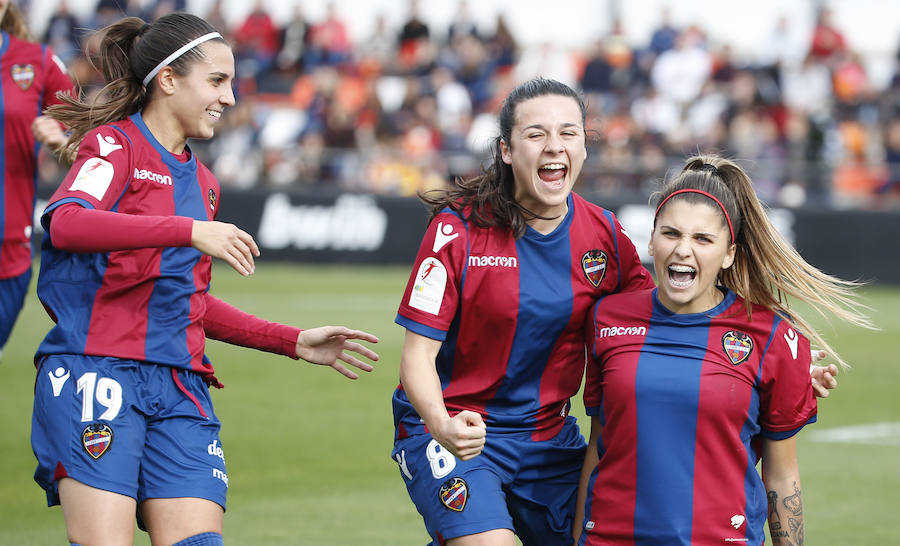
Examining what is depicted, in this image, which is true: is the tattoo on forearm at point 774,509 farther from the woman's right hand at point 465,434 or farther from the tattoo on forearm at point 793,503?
the woman's right hand at point 465,434

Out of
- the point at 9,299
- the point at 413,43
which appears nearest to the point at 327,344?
the point at 9,299

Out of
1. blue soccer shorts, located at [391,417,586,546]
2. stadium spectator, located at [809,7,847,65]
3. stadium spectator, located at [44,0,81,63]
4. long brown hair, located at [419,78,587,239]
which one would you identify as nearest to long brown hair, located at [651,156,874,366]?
long brown hair, located at [419,78,587,239]

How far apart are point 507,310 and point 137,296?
1302mm

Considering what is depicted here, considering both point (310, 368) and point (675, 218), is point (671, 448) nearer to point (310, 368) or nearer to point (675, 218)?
point (675, 218)

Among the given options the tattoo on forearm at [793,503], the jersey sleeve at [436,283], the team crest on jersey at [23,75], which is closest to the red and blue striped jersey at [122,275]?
the jersey sleeve at [436,283]

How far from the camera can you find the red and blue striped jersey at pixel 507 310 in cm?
465

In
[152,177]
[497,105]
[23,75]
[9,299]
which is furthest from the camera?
[497,105]

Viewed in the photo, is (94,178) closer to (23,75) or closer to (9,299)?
(9,299)

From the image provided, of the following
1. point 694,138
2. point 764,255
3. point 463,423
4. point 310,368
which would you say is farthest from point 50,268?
point 694,138

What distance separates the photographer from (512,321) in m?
4.70

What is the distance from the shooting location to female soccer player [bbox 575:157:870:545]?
4312mm

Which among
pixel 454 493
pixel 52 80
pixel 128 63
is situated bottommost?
pixel 454 493

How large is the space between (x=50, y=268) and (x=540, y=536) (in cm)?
203

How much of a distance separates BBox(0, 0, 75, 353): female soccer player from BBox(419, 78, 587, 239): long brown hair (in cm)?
286
